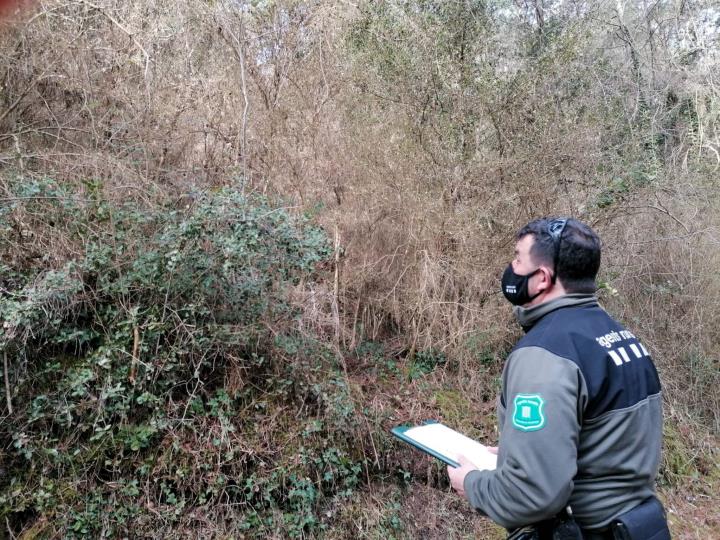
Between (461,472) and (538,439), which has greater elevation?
(538,439)

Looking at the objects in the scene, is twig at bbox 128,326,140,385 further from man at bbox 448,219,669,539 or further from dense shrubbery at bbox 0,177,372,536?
man at bbox 448,219,669,539

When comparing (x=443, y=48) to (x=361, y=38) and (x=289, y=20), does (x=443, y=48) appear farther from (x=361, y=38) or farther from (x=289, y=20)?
(x=289, y=20)

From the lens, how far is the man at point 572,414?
57.2 inches

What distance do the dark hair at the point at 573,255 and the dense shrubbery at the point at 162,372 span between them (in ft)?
8.30

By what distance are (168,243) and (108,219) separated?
659 mm

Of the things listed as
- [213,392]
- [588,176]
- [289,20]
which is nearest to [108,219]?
[213,392]

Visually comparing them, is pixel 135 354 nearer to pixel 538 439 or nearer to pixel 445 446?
pixel 445 446

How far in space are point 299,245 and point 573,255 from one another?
2651 millimetres

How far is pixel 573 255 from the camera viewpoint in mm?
1693

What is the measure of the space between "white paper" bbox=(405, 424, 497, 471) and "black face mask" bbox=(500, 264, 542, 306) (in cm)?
62

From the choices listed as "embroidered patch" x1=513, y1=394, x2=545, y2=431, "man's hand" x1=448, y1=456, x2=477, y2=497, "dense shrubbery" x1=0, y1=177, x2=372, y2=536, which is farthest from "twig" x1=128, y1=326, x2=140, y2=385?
"embroidered patch" x1=513, y1=394, x2=545, y2=431

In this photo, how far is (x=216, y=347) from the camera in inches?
155

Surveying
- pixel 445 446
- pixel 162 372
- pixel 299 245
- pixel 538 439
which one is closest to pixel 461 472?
pixel 445 446

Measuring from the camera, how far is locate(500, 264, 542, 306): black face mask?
1.79m
